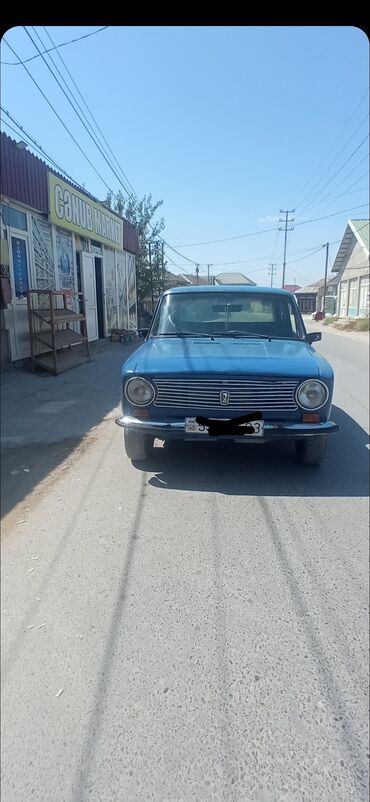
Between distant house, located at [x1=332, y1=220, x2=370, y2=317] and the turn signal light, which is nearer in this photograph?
the turn signal light

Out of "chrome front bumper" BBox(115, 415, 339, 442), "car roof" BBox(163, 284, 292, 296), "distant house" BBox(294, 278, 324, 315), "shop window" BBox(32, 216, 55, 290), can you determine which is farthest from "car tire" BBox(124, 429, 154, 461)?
"distant house" BBox(294, 278, 324, 315)

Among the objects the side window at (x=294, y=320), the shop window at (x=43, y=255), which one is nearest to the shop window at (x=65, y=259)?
the shop window at (x=43, y=255)

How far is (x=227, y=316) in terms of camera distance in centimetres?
502

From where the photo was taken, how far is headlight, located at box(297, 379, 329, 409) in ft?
12.2

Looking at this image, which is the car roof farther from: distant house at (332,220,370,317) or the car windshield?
distant house at (332,220,370,317)

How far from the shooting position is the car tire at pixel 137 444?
13.7 ft

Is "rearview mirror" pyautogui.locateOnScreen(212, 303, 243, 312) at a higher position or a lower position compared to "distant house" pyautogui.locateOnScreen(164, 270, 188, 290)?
lower

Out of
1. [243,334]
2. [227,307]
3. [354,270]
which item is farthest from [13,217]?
[354,270]

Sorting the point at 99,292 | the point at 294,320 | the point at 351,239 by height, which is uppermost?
the point at 351,239

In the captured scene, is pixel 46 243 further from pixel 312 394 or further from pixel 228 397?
pixel 312 394

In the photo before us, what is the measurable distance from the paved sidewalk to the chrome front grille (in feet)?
6.98

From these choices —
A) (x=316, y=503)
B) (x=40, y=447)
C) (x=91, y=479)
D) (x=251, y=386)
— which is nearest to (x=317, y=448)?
(x=316, y=503)

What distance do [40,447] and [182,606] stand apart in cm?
313

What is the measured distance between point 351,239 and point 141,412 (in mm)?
38958
